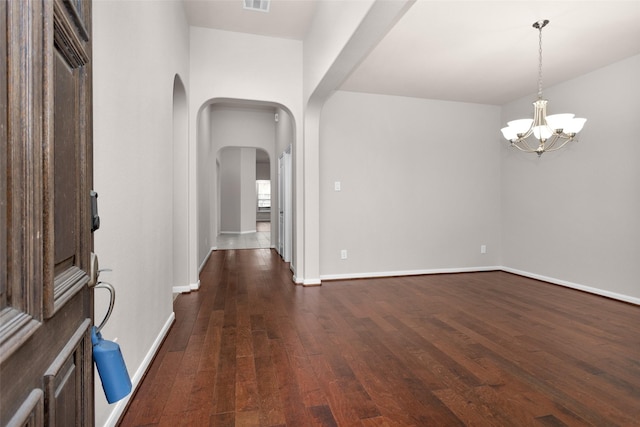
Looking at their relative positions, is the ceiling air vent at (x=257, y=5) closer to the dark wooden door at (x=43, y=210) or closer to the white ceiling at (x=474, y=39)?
the white ceiling at (x=474, y=39)

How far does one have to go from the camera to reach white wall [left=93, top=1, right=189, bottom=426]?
4.68ft

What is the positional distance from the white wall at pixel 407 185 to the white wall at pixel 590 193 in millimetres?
491

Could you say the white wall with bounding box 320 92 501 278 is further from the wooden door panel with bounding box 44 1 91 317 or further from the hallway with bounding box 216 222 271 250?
the wooden door panel with bounding box 44 1 91 317

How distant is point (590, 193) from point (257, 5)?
170 inches

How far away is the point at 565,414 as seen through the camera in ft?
5.46

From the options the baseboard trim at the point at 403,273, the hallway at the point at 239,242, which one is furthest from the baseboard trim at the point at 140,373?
the hallway at the point at 239,242

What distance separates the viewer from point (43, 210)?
0.58m

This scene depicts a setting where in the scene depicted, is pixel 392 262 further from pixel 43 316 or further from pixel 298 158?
pixel 43 316

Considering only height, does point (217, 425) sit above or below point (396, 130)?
below

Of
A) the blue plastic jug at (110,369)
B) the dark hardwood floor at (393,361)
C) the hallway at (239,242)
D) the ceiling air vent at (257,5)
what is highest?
the ceiling air vent at (257,5)

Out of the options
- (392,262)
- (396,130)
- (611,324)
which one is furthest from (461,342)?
(396,130)

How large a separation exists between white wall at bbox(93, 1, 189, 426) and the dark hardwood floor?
333 mm

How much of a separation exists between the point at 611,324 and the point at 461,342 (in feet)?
5.05

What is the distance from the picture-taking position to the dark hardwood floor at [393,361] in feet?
5.48
